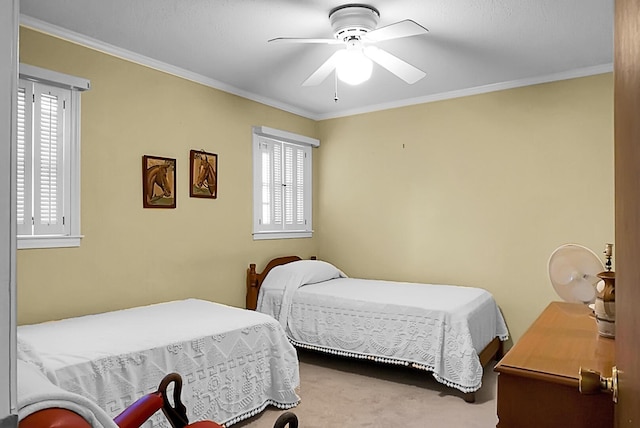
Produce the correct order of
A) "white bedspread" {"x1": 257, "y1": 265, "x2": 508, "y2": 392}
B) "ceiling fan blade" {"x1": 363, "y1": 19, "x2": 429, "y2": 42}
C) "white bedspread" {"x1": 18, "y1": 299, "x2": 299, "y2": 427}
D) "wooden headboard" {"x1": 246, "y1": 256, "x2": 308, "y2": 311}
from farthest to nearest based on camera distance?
"wooden headboard" {"x1": 246, "y1": 256, "x2": 308, "y2": 311}, "white bedspread" {"x1": 257, "y1": 265, "x2": 508, "y2": 392}, "ceiling fan blade" {"x1": 363, "y1": 19, "x2": 429, "y2": 42}, "white bedspread" {"x1": 18, "y1": 299, "x2": 299, "y2": 427}

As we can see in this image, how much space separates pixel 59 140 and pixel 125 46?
2.69ft

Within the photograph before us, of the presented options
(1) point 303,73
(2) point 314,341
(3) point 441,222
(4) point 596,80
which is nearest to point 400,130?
(3) point 441,222

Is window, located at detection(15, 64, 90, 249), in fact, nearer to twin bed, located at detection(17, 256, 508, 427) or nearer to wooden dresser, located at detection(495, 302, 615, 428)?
twin bed, located at detection(17, 256, 508, 427)

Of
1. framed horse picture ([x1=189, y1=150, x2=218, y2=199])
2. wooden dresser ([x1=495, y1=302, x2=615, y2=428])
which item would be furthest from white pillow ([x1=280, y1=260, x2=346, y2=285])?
wooden dresser ([x1=495, y1=302, x2=615, y2=428])

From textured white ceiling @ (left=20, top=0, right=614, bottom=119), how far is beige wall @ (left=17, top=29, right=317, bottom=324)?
0.18m

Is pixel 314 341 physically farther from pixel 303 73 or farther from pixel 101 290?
pixel 303 73

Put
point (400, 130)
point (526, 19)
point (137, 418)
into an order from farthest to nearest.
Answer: point (400, 130), point (526, 19), point (137, 418)

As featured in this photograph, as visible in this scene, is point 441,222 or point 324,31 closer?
point 324,31

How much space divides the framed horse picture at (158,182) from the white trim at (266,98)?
0.73 meters

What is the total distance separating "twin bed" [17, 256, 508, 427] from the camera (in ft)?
7.40

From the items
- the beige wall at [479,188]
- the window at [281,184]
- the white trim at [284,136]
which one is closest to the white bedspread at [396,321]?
the beige wall at [479,188]

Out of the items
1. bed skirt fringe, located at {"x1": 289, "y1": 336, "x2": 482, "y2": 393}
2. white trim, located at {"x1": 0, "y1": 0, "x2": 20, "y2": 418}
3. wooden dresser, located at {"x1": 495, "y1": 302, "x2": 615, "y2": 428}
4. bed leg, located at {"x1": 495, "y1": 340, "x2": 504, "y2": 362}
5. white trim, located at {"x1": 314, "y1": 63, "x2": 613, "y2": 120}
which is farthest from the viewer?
bed leg, located at {"x1": 495, "y1": 340, "x2": 504, "y2": 362}

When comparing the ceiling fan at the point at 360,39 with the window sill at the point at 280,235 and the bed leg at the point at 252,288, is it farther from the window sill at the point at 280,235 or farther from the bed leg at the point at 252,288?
the bed leg at the point at 252,288

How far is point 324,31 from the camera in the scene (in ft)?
9.86
